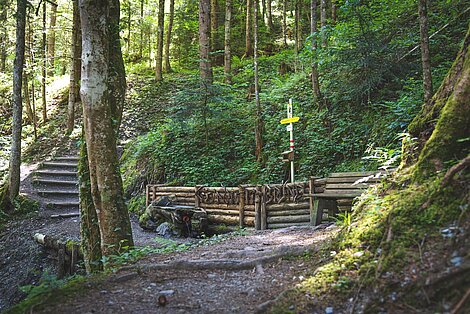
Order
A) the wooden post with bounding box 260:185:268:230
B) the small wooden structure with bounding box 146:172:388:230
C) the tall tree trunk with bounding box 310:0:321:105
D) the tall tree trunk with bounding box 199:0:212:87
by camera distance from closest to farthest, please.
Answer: the small wooden structure with bounding box 146:172:388:230
the wooden post with bounding box 260:185:268:230
the tall tree trunk with bounding box 310:0:321:105
the tall tree trunk with bounding box 199:0:212:87

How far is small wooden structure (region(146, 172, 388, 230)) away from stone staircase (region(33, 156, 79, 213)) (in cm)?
533

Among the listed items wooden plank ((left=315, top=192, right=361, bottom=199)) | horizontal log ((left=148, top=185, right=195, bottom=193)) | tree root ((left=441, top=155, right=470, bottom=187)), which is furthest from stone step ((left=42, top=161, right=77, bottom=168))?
tree root ((left=441, top=155, right=470, bottom=187))

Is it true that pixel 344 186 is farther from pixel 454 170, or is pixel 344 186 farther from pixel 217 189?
pixel 454 170

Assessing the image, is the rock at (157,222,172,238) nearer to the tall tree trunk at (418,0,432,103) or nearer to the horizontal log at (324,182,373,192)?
the horizontal log at (324,182,373,192)

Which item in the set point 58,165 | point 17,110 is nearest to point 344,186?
point 17,110

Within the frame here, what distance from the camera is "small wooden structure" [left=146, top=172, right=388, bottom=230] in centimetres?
855

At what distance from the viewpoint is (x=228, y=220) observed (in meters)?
11.1

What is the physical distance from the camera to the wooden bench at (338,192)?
26.2 feet

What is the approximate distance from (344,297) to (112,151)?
188 inches

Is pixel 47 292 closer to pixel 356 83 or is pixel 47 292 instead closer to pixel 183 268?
pixel 183 268

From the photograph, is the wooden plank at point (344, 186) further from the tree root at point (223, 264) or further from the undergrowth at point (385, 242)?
the undergrowth at point (385, 242)

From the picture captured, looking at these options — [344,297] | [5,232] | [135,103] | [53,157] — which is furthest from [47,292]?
[135,103]

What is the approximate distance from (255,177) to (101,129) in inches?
262

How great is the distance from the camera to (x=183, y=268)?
4871mm
